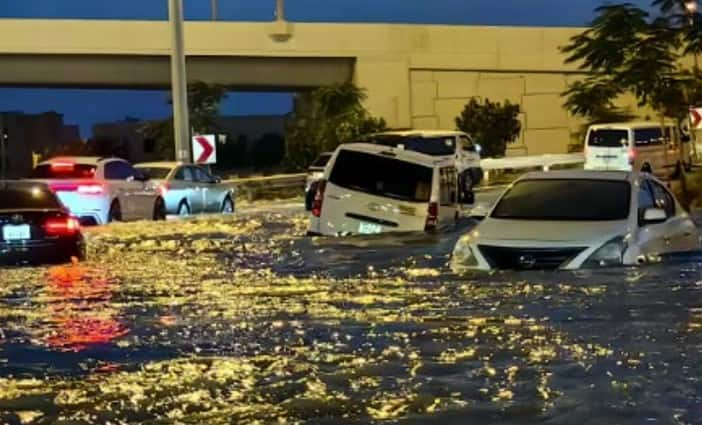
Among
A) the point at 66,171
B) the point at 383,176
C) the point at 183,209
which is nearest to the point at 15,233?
the point at 383,176

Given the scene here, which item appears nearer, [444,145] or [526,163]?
[444,145]

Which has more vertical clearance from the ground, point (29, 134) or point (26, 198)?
point (26, 198)

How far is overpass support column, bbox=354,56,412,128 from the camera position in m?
54.9

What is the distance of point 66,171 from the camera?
24.7 m

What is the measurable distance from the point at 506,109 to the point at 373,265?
3837 centimetres

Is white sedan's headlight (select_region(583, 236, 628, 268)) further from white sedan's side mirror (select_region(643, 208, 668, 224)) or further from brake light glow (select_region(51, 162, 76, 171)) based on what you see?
brake light glow (select_region(51, 162, 76, 171))

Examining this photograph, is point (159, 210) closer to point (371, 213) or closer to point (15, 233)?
point (371, 213)

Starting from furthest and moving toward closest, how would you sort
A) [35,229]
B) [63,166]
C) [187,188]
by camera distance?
[187,188] → [63,166] → [35,229]

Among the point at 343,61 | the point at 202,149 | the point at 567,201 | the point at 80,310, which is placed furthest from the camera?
the point at 343,61

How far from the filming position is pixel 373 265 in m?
15.5

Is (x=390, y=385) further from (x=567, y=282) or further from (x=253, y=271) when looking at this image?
(x=253, y=271)

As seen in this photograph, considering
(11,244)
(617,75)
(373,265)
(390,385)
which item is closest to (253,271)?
(373,265)

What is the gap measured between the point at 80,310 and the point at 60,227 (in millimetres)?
3838

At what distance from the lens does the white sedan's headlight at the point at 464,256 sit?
13.0 metres
